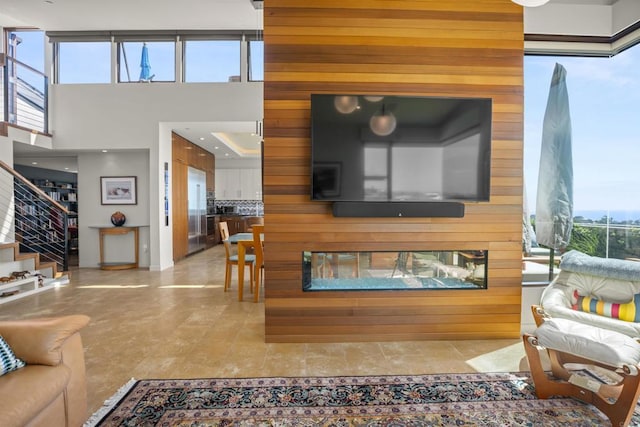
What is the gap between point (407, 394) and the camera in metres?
2.08

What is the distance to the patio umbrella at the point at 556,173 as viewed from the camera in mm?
3342

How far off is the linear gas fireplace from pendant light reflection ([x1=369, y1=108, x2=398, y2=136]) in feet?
3.52

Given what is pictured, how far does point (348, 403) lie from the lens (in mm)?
1988

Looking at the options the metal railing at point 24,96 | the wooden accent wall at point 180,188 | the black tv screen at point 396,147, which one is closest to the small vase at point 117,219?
the wooden accent wall at point 180,188

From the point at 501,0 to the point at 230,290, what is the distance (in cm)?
455

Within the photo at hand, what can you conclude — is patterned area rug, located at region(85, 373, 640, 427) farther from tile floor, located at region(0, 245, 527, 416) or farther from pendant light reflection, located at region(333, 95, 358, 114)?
pendant light reflection, located at region(333, 95, 358, 114)

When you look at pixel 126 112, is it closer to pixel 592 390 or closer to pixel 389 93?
pixel 389 93

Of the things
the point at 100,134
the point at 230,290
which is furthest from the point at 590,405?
the point at 100,134

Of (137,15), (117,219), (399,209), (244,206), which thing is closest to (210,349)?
(399,209)

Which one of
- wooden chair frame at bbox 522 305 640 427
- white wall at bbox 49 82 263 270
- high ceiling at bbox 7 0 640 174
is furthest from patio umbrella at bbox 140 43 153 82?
wooden chair frame at bbox 522 305 640 427

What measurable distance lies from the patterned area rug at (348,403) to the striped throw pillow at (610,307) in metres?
0.73

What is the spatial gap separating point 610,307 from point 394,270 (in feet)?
5.26

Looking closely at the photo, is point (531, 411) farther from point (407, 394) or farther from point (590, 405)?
point (407, 394)

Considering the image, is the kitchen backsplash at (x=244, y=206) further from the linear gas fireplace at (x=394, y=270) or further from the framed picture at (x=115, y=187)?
the linear gas fireplace at (x=394, y=270)
